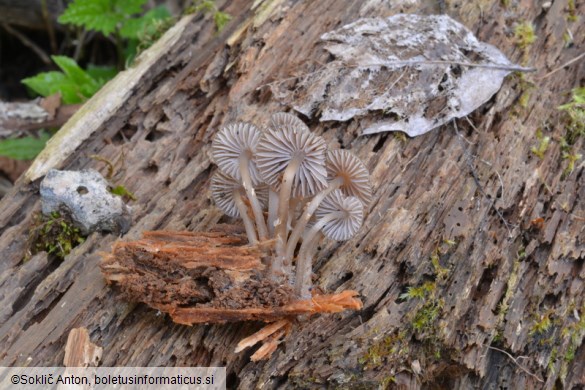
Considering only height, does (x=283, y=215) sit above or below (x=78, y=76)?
below

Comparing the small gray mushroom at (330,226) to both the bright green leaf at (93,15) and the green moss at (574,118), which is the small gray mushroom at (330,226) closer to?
the green moss at (574,118)

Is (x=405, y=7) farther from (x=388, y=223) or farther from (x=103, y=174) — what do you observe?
(x=103, y=174)

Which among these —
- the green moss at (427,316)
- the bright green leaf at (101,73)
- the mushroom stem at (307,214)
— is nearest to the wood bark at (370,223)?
the green moss at (427,316)

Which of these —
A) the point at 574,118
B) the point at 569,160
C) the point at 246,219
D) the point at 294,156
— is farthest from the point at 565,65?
the point at 246,219

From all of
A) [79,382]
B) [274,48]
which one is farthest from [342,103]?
[79,382]

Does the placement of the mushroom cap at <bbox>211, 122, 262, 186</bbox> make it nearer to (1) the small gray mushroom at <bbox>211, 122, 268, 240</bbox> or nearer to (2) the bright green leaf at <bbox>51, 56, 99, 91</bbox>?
(1) the small gray mushroom at <bbox>211, 122, 268, 240</bbox>

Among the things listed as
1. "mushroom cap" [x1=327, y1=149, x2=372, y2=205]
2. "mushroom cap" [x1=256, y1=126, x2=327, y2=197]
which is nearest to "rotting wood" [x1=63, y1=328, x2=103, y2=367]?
"mushroom cap" [x1=256, y1=126, x2=327, y2=197]

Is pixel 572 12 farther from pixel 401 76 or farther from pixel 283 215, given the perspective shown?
pixel 283 215
